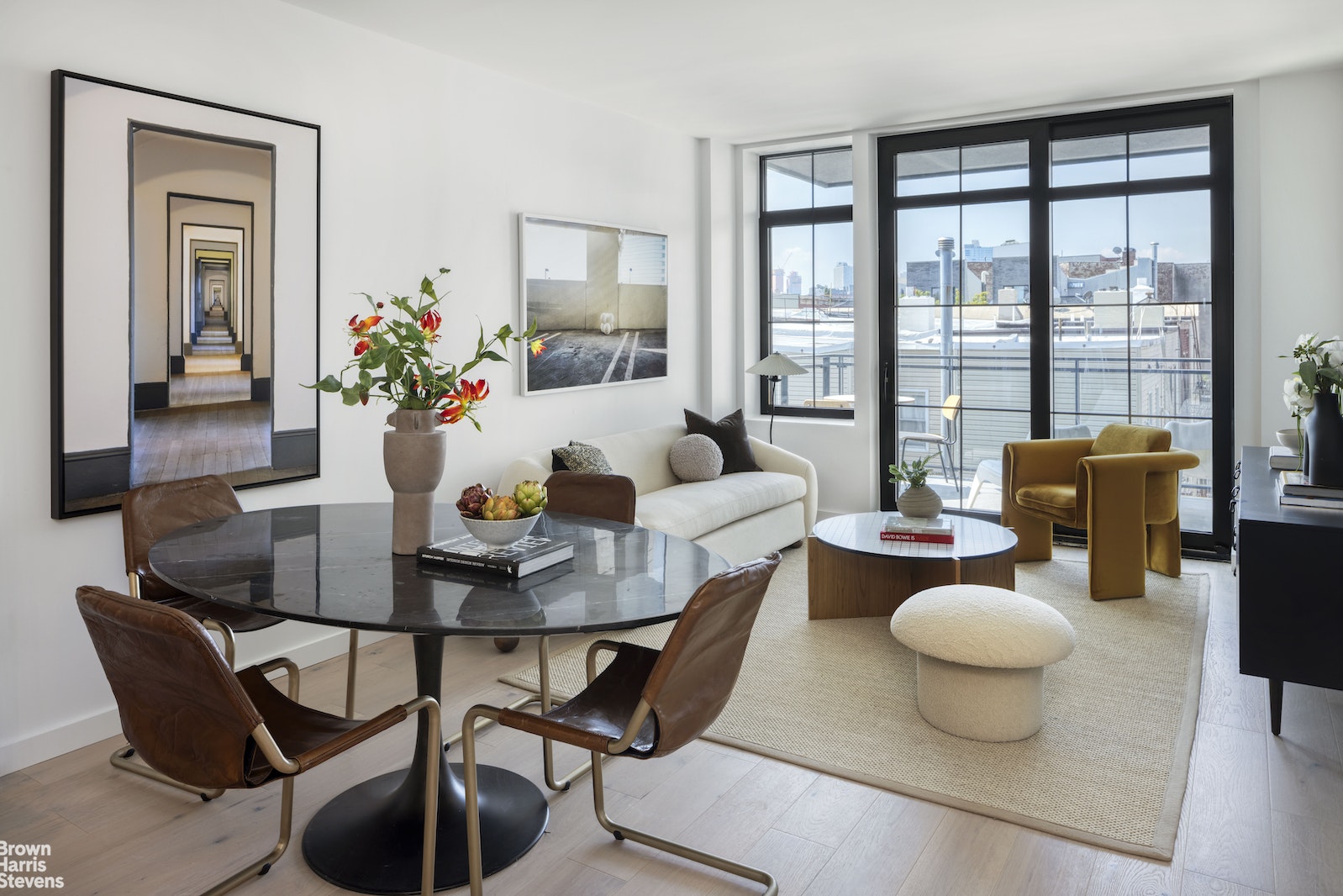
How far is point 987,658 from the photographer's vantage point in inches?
117

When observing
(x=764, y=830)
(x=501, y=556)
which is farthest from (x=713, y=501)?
(x=501, y=556)

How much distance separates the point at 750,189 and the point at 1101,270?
245 centimetres

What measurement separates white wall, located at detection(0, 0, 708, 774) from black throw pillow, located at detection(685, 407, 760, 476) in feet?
1.25

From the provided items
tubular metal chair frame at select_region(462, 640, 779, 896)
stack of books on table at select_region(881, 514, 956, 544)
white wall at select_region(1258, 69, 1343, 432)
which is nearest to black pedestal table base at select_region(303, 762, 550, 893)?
tubular metal chair frame at select_region(462, 640, 779, 896)

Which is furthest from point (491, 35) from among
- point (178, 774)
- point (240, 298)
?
point (178, 774)

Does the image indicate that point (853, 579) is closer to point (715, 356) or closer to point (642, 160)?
point (715, 356)

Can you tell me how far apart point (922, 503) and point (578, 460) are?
5.51 feet

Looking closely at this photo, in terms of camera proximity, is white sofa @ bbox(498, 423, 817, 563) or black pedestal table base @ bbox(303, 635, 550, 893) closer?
black pedestal table base @ bbox(303, 635, 550, 893)

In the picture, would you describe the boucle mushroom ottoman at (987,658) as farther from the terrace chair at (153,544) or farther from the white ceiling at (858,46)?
the white ceiling at (858,46)

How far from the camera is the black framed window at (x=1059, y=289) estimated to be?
549cm

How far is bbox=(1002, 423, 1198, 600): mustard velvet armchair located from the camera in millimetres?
4676

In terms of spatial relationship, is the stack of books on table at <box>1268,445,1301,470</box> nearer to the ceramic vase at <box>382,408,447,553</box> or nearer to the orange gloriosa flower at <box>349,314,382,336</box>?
the ceramic vase at <box>382,408,447,553</box>

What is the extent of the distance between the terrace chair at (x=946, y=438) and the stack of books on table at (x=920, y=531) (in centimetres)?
190

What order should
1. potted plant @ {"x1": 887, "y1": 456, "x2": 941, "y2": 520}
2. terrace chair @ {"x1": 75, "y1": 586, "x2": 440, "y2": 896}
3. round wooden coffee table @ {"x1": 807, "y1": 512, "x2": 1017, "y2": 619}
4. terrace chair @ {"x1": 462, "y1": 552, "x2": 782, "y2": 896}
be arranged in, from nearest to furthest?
terrace chair @ {"x1": 75, "y1": 586, "x2": 440, "y2": 896}, terrace chair @ {"x1": 462, "y1": 552, "x2": 782, "y2": 896}, round wooden coffee table @ {"x1": 807, "y1": 512, "x2": 1017, "y2": 619}, potted plant @ {"x1": 887, "y1": 456, "x2": 941, "y2": 520}
